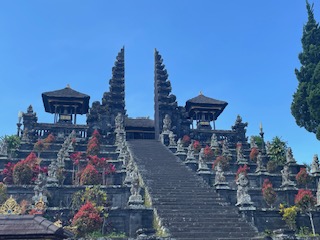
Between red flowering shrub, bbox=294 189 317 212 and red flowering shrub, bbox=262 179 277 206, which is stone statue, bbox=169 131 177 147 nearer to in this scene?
red flowering shrub, bbox=262 179 277 206

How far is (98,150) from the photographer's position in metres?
27.0

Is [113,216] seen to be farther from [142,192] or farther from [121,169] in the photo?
[121,169]

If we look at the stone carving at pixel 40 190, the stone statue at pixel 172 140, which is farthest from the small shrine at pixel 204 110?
the stone carving at pixel 40 190

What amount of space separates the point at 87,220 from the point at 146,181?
556 cm

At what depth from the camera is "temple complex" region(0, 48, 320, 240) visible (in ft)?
48.8

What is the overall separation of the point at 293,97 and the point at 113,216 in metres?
18.2

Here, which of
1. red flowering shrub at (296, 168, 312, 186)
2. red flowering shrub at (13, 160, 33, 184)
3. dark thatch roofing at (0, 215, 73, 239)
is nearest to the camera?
dark thatch roofing at (0, 215, 73, 239)

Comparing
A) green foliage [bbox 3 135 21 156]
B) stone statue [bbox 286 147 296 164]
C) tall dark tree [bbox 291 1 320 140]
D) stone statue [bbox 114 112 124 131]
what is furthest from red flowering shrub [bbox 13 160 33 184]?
tall dark tree [bbox 291 1 320 140]

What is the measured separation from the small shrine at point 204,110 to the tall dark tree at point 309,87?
13.5 metres

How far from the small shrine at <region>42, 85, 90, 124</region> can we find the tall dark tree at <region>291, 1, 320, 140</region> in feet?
68.9

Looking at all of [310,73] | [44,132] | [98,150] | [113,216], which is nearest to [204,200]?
[113,216]

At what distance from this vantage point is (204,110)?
1644 inches

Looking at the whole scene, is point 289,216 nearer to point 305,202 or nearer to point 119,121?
point 305,202

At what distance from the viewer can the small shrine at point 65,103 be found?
38562 mm
